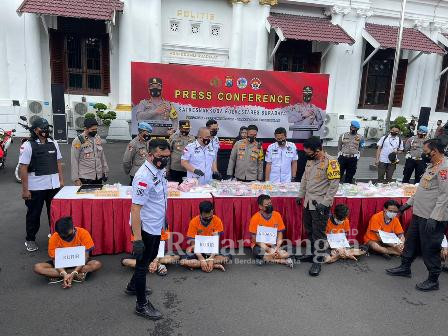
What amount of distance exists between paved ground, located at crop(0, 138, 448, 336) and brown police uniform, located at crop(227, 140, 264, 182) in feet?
6.80

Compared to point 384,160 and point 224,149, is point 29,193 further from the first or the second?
point 384,160

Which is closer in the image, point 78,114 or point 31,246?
point 31,246

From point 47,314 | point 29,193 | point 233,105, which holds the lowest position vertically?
point 47,314

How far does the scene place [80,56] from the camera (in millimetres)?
13977

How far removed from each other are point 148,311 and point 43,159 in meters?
2.66

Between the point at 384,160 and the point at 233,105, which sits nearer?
the point at 233,105

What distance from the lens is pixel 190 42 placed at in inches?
561

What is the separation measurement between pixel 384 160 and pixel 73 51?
11562 mm

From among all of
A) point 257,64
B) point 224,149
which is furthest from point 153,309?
point 257,64

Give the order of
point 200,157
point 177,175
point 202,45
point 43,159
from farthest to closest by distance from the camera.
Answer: point 202,45 → point 177,175 → point 200,157 → point 43,159

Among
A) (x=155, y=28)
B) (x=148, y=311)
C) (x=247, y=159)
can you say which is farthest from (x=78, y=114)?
(x=148, y=311)

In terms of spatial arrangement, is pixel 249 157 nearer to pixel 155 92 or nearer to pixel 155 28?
pixel 155 92

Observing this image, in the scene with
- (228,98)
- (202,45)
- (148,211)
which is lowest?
(148,211)

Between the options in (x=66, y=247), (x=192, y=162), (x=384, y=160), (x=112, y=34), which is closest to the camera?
(x=66, y=247)
